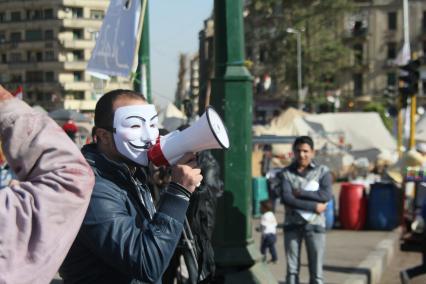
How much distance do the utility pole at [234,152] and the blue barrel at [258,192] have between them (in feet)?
34.0

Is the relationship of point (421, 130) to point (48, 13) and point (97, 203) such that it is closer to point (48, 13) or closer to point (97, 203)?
point (48, 13)

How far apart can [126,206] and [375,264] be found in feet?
23.2

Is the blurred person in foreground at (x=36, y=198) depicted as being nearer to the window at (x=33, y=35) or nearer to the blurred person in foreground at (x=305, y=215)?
the blurred person in foreground at (x=305, y=215)

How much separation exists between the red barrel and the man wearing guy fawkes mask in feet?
36.7

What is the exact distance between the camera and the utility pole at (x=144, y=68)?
729 centimetres

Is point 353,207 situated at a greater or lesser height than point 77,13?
lesser

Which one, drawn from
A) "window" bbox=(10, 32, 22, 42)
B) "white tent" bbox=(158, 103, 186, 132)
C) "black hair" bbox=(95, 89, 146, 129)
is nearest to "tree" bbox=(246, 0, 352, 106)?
"white tent" bbox=(158, 103, 186, 132)

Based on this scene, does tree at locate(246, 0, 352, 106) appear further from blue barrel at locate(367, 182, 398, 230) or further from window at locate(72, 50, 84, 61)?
window at locate(72, 50, 84, 61)

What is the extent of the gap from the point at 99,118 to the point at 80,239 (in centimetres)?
54

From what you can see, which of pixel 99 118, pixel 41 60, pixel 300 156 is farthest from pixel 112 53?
pixel 99 118

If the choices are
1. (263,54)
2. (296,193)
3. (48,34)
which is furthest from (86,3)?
(263,54)

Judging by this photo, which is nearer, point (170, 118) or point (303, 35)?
point (170, 118)

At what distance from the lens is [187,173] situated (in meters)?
2.61


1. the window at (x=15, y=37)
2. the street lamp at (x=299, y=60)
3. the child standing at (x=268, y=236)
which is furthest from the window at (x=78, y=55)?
the street lamp at (x=299, y=60)
